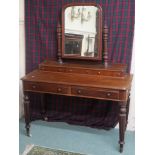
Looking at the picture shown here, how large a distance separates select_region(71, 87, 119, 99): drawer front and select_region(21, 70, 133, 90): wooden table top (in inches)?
1.6

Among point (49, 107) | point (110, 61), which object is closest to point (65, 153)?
point (49, 107)

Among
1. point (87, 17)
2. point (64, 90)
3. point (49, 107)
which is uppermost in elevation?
point (87, 17)

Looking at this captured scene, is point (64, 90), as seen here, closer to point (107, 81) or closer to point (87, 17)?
point (107, 81)

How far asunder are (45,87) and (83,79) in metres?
0.37

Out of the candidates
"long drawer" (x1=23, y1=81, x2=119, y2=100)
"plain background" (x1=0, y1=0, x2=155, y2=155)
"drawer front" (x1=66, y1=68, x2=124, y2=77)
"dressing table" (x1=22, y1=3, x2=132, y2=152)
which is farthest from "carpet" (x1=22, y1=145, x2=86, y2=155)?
"plain background" (x1=0, y1=0, x2=155, y2=155)

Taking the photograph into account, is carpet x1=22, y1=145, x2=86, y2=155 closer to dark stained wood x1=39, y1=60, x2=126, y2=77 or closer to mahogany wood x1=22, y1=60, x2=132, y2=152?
mahogany wood x1=22, y1=60, x2=132, y2=152

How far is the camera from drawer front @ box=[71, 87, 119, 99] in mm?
2037

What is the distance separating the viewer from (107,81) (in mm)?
2180

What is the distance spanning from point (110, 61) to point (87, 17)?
1.71 ft
